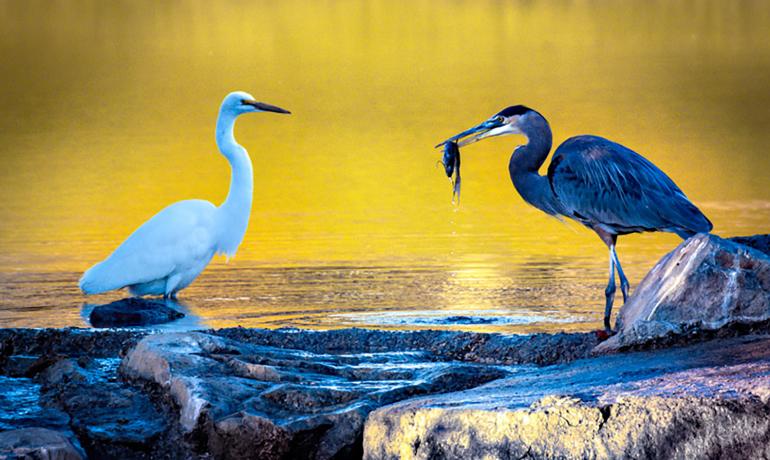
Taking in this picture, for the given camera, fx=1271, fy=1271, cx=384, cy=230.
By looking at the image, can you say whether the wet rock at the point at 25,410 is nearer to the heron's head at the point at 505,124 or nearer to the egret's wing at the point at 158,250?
the heron's head at the point at 505,124

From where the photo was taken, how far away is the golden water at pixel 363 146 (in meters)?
10.7

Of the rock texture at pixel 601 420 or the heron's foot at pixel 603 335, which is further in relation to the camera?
the heron's foot at pixel 603 335

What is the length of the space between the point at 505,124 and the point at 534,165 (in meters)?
0.38

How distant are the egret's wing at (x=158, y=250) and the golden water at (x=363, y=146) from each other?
0.24 meters

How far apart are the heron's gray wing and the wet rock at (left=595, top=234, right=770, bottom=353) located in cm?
213

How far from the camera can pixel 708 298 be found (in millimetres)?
5320

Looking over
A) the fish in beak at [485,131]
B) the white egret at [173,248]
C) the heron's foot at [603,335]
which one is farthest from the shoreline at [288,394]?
the white egret at [173,248]

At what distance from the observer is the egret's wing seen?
34.6ft

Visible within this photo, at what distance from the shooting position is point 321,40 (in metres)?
55.9

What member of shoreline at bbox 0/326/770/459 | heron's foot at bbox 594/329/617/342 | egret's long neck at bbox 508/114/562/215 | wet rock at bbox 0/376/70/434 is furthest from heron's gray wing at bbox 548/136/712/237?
wet rock at bbox 0/376/70/434

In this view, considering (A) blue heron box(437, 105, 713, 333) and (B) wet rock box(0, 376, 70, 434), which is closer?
(B) wet rock box(0, 376, 70, 434)

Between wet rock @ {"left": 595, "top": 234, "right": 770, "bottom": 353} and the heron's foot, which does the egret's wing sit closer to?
the heron's foot

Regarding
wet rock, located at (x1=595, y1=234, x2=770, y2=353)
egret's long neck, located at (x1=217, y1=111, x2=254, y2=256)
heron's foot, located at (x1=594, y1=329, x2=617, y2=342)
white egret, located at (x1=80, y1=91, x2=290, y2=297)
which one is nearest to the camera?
wet rock, located at (x1=595, y1=234, x2=770, y2=353)

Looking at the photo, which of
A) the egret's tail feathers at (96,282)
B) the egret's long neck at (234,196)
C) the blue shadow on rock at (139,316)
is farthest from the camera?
the egret's long neck at (234,196)
